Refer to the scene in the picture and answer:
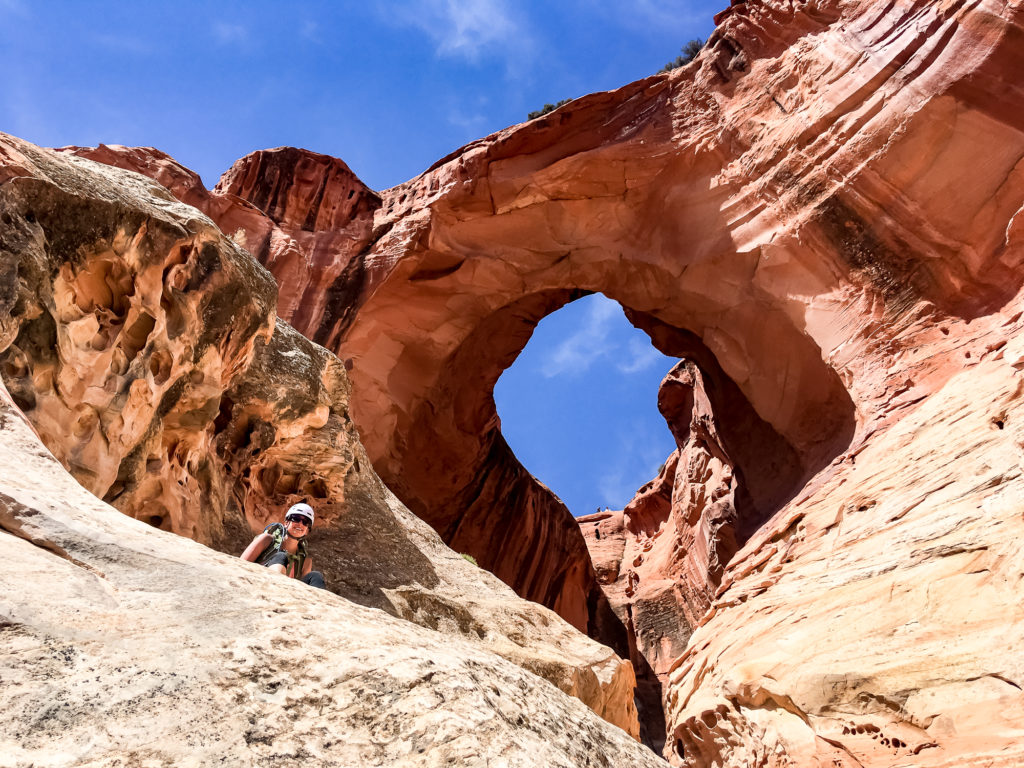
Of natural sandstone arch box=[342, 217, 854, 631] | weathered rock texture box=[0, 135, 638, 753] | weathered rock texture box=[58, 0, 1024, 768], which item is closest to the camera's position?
weathered rock texture box=[0, 135, 638, 753]

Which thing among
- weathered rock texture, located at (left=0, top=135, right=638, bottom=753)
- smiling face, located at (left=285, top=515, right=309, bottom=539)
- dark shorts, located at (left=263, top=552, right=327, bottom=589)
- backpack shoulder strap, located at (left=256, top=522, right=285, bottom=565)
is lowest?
dark shorts, located at (left=263, top=552, right=327, bottom=589)

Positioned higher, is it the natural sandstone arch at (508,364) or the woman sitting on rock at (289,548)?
the natural sandstone arch at (508,364)

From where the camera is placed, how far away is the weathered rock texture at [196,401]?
540 centimetres

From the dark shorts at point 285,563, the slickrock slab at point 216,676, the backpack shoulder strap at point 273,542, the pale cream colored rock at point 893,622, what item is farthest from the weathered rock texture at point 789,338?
the backpack shoulder strap at point 273,542

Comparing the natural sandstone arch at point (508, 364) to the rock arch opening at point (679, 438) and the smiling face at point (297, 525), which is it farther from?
the smiling face at point (297, 525)

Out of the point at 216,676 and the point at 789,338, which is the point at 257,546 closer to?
the point at 216,676

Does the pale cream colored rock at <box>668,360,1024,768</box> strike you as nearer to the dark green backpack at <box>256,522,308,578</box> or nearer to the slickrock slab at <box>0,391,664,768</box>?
the slickrock slab at <box>0,391,664,768</box>

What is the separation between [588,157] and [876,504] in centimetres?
943

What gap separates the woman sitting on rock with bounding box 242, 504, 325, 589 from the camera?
16.4 feet

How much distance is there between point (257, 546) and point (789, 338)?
10565 millimetres

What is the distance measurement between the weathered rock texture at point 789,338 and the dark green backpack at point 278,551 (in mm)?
4196

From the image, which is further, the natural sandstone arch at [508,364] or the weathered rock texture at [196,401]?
the natural sandstone arch at [508,364]

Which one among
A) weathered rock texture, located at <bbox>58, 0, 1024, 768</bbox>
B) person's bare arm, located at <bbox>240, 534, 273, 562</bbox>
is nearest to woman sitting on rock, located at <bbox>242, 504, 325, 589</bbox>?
person's bare arm, located at <bbox>240, 534, 273, 562</bbox>

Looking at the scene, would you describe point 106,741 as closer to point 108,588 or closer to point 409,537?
point 108,588
